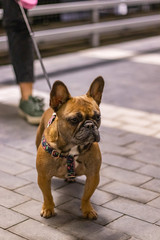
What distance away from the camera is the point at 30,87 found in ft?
17.1

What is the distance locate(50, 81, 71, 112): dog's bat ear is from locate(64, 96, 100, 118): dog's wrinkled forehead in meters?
0.05

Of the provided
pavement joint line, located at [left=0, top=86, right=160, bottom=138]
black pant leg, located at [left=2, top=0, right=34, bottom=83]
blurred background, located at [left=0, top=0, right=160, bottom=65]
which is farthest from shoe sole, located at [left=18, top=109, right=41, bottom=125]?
blurred background, located at [left=0, top=0, right=160, bottom=65]

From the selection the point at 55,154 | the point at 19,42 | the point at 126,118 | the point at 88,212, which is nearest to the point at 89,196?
the point at 88,212

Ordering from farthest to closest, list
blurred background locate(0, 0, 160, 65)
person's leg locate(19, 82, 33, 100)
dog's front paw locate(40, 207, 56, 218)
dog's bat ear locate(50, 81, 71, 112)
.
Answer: blurred background locate(0, 0, 160, 65), person's leg locate(19, 82, 33, 100), dog's front paw locate(40, 207, 56, 218), dog's bat ear locate(50, 81, 71, 112)

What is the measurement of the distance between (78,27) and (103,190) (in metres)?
6.12

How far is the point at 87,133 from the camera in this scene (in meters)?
2.58

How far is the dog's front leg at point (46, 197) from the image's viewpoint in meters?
2.89

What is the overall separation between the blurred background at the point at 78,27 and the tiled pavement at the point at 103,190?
3381 millimetres

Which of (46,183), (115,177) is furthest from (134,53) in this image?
(46,183)

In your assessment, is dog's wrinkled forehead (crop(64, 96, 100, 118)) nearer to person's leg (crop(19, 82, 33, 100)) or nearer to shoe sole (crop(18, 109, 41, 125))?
shoe sole (crop(18, 109, 41, 125))

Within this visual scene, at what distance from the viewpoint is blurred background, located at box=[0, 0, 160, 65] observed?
839cm

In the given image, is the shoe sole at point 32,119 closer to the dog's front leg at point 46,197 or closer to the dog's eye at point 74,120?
the dog's front leg at point 46,197

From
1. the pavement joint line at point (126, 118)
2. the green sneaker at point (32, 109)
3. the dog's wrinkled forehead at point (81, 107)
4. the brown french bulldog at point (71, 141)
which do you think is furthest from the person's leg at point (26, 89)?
the dog's wrinkled forehead at point (81, 107)

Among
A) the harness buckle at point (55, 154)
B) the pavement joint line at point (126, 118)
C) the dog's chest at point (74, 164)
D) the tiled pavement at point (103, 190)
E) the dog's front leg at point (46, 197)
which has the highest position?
the harness buckle at point (55, 154)
